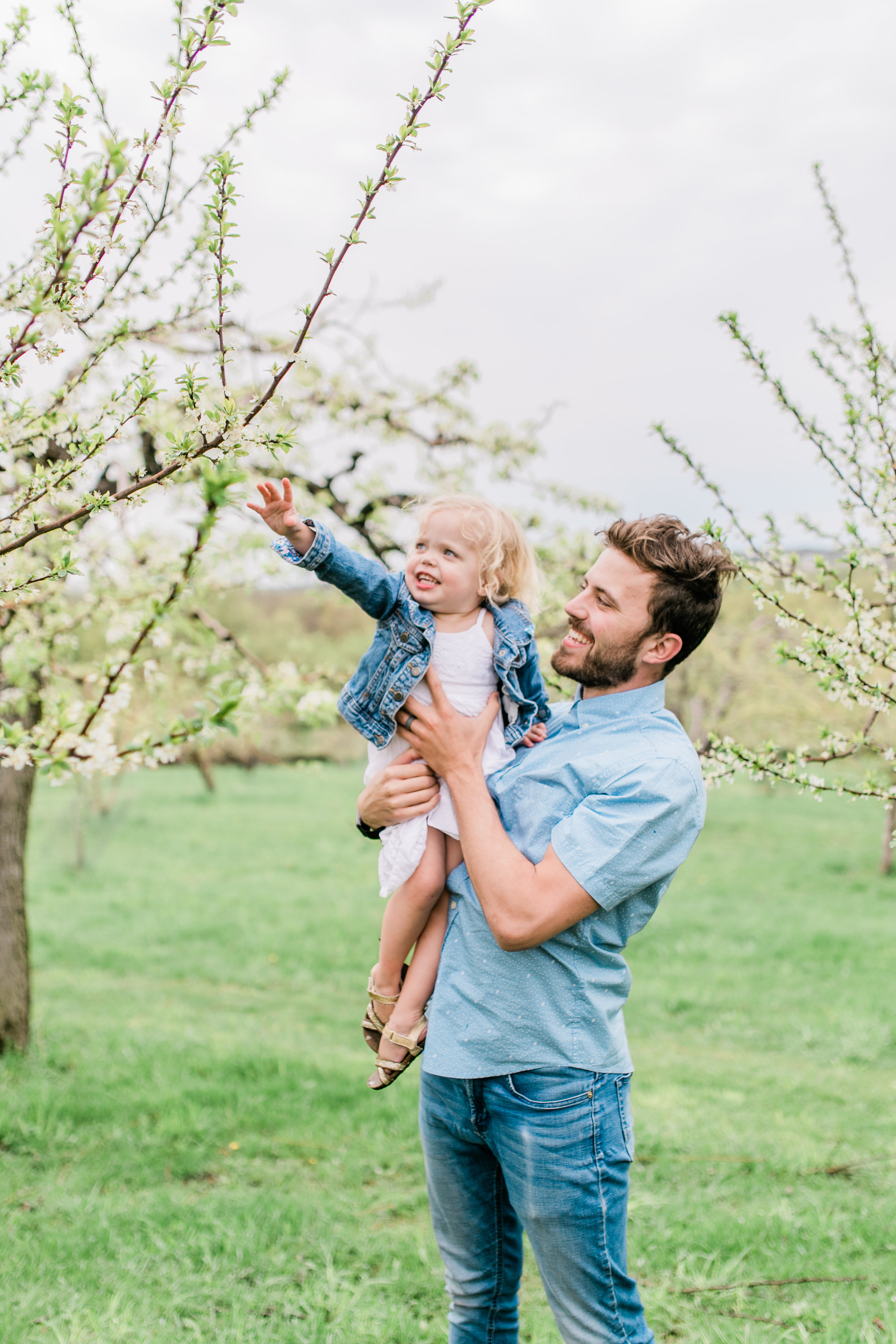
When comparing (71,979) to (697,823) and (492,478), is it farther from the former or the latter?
(697,823)

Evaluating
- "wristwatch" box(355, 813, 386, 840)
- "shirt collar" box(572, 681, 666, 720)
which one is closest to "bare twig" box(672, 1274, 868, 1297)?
"wristwatch" box(355, 813, 386, 840)

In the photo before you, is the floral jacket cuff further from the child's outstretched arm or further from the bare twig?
the bare twig

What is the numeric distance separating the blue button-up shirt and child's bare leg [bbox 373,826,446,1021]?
0.17 metres

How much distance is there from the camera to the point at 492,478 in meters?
6.41

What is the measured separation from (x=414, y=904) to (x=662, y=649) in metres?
0.92

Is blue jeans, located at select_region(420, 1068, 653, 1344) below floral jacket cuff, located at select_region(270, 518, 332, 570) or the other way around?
below

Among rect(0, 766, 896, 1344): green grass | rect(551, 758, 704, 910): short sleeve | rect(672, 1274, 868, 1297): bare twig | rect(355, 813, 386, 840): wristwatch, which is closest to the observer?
rect(551, 758, 704, 910): short sleeve

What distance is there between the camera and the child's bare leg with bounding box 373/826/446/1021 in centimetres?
248

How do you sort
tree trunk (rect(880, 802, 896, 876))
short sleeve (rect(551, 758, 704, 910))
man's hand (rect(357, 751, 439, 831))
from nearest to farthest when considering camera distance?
short sleeve (rect(551, 758, 704, 910)) < man's hand (rect(357, 751, 439, 831)) < tree trunk (rect(880, 802, 896, 876))

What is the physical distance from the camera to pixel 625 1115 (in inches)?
85.2

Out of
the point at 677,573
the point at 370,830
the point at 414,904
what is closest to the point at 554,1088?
the point at 414,904

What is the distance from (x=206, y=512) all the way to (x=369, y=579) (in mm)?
1072

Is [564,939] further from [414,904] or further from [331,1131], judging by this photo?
[331,1131]

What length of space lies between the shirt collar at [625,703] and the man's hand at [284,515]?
31.4 inches
